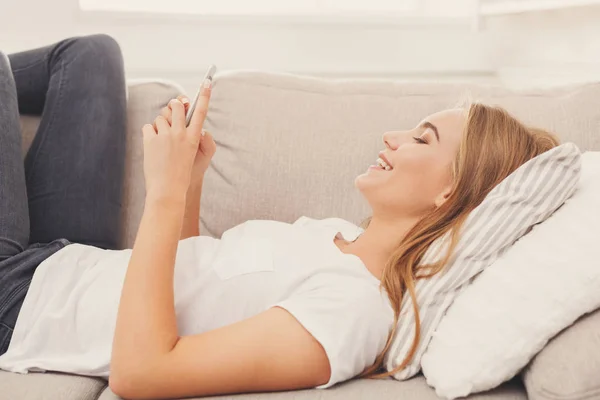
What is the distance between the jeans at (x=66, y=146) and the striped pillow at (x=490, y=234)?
2.41ft

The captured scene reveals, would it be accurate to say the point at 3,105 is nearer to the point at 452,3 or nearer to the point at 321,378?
the point at 321,378

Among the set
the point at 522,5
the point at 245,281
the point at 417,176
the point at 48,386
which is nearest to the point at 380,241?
the point at 417,176

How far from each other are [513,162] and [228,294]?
0.54 m

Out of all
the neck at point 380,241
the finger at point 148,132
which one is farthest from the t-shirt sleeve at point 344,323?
the finger at point 148,132

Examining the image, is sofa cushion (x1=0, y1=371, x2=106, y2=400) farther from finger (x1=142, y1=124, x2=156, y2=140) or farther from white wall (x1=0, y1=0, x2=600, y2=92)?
white wall (x1=0, y1=0, x2=600, y2=92)

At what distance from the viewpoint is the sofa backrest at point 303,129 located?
155 cm

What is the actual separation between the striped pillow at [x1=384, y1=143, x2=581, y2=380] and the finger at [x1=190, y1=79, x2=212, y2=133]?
1.47 feet

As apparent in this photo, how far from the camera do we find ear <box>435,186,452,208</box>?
1270 millimetres

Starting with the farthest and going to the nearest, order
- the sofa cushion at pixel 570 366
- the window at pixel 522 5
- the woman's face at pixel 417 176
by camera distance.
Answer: the window at pixel 522 5 → the woman's face at pixel 417 176 → the sofa cushion at pixel 570 366

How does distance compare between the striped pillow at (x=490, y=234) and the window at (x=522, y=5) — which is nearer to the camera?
the striped pillow at (x=490, y=234)

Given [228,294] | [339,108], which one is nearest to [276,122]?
[339,108]

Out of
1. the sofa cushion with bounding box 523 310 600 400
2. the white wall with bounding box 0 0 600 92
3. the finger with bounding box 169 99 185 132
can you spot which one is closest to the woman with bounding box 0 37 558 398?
the finger with bounding box 169 99 185 132

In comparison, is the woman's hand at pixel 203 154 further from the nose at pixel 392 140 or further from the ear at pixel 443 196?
the ear at pixel 443 196

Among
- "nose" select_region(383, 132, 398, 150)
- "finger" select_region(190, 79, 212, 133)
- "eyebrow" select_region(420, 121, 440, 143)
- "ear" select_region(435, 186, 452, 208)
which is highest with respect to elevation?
"finger" select_region(190, 79, 212, 133)
